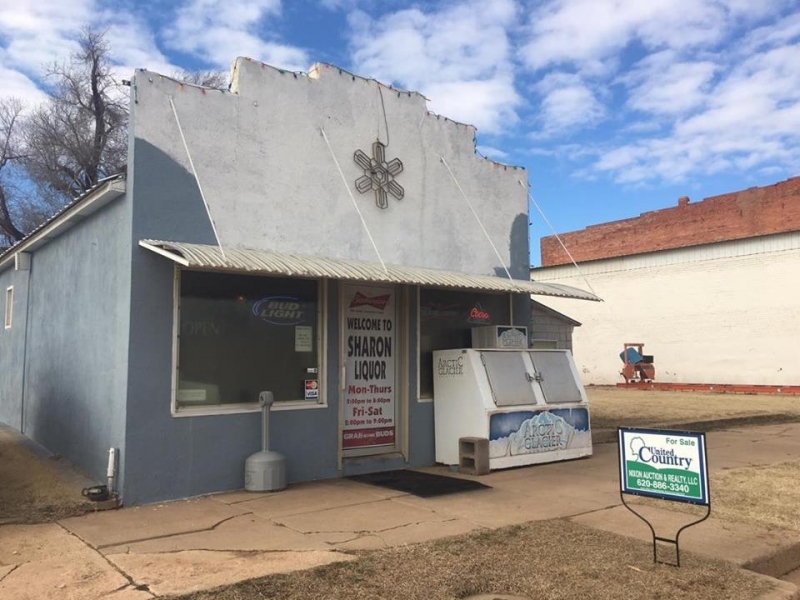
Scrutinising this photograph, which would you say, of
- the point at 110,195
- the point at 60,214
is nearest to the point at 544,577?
the point at 110,195

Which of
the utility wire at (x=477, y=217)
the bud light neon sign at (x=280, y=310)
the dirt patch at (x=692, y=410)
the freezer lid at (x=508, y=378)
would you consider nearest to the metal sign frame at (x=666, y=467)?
the freezer lid at (x=508, y=378)

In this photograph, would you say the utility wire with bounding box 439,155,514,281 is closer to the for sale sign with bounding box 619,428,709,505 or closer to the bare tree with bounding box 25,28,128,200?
the for sale sign with bounding box 619,428,709,505

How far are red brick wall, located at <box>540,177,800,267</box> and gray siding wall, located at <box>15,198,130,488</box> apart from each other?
26.9m

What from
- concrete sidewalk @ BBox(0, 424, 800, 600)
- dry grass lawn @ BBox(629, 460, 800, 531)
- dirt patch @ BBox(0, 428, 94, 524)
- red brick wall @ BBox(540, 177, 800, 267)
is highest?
red brick wall @ BBox(540, 177, 800, 267)

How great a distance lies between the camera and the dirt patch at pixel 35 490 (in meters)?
6.75

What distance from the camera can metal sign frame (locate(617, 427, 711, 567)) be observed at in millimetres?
5141

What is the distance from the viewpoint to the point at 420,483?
8516 mm

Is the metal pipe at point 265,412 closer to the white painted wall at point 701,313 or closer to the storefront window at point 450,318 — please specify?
the storefront window at point 450,318

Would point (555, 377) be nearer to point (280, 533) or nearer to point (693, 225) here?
point (280, 533)

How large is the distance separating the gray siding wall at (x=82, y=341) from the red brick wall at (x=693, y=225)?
26.9 m

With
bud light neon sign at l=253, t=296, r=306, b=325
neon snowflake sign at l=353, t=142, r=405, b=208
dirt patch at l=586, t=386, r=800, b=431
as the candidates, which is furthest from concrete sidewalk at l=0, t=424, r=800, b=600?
dirt patch at l=586, t=386, r=800, b=431

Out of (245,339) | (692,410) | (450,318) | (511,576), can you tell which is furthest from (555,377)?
(692,410)

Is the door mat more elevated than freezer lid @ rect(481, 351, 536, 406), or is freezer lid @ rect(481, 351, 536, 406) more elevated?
freezer lid @ rect(481, 351, 536, 406)

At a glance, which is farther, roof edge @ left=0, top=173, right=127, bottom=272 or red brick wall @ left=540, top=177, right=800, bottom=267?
red brick wall @ left=540, top=177, right=800, bottom=267
